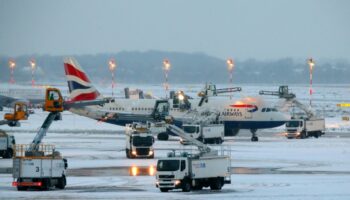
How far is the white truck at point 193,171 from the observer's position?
1980 inches

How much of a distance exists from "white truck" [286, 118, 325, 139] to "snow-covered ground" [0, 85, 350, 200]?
5.86 ft

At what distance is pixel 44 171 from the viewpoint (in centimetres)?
5119

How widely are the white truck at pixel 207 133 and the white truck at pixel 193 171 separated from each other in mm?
42008

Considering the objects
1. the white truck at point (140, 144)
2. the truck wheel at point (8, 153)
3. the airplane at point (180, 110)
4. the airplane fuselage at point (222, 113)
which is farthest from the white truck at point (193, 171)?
the airplane fuselage at point (222, 113)

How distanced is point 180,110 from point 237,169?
44.0 metres

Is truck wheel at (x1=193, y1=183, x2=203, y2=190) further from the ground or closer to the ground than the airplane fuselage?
closer to the ground

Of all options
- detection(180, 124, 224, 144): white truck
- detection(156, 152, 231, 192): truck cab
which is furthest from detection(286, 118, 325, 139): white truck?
detection(156, 152, 231, 192): truck cab

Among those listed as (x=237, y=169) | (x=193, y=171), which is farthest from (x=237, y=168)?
(x=193, y=171)

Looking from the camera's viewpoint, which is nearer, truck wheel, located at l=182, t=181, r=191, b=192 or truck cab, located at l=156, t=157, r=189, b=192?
truck cab, located at l=156, t=157, r=189, b=192

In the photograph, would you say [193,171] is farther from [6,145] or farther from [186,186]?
[6,145]

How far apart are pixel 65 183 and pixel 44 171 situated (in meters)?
1.76

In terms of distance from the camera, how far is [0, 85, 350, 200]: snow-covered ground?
161 feet

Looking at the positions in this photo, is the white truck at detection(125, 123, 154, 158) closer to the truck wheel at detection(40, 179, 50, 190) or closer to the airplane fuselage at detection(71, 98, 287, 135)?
the truck wheel at detection(40, 179, 50, 190)

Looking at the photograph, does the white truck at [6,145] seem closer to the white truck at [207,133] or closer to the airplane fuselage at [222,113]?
the white truck at [207,133]
